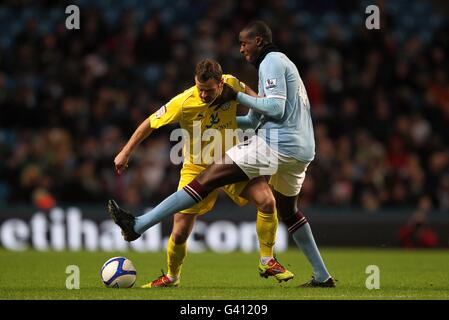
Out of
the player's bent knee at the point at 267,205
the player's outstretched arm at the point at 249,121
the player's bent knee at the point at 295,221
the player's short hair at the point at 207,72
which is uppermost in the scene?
the player's short hair at the point at 207,72

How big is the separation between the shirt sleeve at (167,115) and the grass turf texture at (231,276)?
141cm

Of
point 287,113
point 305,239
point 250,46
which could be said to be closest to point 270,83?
point 287,113

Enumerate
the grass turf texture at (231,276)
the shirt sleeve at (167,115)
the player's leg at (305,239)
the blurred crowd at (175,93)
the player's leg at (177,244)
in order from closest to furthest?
the grass turf texture at (231,276) → the shirt sleeve at (167,115) → the player's leg at (305,239) → the player's leg at (177,244) → the blurred crowd at (175,93)

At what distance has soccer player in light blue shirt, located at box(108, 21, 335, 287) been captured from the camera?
7574 millimetres

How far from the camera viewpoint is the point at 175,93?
16.0m

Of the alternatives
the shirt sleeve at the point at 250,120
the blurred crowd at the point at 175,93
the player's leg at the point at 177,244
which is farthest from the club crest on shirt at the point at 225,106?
the blurred crowd at the point at 175,93

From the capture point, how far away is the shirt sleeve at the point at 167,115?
7820mm

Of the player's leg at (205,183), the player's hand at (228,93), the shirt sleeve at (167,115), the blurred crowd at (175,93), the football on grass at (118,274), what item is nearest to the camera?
the player's leg at (205,183)

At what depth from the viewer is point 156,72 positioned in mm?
16766

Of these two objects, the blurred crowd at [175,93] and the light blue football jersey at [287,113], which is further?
the blurred crowd at [175,93]

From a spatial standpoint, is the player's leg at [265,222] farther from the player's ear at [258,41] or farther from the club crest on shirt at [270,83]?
the player's ear at [258,41]

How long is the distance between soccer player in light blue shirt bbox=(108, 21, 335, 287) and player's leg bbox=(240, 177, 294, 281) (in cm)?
11

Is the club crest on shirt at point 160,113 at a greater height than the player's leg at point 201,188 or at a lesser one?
greater
